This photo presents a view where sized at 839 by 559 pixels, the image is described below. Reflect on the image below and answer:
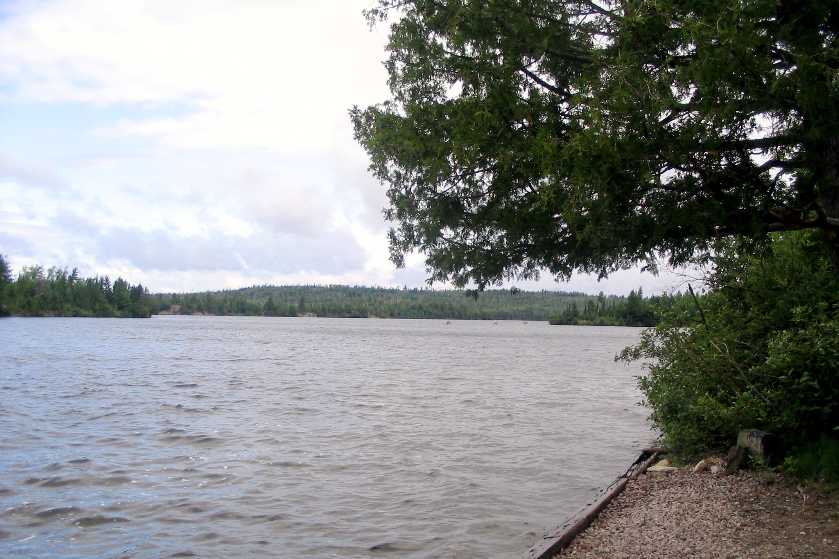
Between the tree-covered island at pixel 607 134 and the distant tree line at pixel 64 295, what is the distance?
175019 millimetres

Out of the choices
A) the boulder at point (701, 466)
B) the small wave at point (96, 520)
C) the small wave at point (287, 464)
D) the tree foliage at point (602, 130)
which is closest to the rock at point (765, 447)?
the boulder at point (701, 466)

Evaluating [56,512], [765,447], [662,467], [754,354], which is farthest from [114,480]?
[754,354]

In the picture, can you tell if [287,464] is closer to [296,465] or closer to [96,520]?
[296,465]

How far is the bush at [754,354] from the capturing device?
11.1m

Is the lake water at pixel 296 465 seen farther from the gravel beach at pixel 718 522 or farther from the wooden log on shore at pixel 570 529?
the gravel beach at pixel 718 522

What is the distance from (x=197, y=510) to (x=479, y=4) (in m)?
10.7

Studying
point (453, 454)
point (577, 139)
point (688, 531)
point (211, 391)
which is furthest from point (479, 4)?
point (211, 391)

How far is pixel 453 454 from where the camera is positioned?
753 inches

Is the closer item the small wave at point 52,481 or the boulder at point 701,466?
the boulder at point 701,466

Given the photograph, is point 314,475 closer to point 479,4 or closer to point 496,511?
point 496,511

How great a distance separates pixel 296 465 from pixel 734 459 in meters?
10.4

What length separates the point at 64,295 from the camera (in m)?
174

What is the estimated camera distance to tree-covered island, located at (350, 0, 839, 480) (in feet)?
21.8

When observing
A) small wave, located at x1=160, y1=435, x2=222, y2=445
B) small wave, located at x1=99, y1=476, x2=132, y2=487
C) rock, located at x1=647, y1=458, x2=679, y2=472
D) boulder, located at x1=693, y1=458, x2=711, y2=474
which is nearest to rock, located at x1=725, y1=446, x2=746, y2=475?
boulder, located at x1=693, y1=458, x2=711, y2=474
